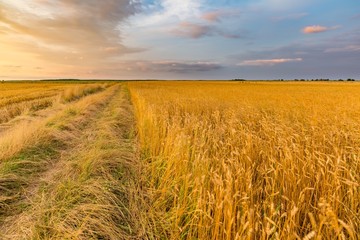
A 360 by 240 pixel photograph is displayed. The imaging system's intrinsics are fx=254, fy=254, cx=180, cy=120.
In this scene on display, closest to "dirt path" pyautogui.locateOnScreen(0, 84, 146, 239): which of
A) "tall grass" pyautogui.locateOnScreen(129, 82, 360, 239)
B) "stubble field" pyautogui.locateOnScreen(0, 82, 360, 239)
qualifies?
"stubble field" pyautogui.locateOnScreen(0, 82, 360, 239)

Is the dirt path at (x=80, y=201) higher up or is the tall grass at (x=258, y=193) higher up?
the tall grass at (x=258, y=193)

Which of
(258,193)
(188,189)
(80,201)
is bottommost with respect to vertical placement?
(80,201)

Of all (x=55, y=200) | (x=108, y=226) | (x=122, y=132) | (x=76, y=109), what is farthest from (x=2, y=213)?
(x=76, y=109)

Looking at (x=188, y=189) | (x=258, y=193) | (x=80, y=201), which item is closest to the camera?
(x=258, y=193)

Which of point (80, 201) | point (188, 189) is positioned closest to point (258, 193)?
point (188, 189)

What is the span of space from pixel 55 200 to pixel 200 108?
811 centimetres

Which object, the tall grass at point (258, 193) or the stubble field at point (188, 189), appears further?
the stubble field at point (188, 189)

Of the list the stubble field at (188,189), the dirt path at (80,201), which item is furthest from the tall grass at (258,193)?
the dirt path at (80,201)

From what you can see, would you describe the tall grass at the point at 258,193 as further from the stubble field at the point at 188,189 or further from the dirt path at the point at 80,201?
the dirt path at the point at 80,201

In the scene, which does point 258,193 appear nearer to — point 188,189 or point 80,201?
point 188,189

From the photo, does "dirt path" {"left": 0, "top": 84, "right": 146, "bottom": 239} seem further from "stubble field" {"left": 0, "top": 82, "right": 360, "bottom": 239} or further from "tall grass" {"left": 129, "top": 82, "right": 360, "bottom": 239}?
"tall grass" {"left": 129, "top": 82, "right": 360, "bottom": 239}

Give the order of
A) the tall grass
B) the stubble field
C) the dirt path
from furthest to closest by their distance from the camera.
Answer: the dirt path → the stubble field → the tall grass

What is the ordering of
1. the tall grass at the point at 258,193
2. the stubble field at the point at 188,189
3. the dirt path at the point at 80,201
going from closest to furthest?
1. the tall grass at the point at 258,193
2. the stubble field at the point at 188,189
3. the dirt path at the point at 80,201

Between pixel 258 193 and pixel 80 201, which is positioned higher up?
pixel 258 193
